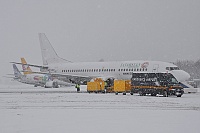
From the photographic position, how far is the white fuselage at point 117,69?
40219 mm

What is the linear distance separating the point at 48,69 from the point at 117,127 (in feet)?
149

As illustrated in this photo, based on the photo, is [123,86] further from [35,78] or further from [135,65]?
[35,78]

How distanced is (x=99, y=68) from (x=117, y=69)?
146 inches

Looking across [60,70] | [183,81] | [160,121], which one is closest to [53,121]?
[160,121]

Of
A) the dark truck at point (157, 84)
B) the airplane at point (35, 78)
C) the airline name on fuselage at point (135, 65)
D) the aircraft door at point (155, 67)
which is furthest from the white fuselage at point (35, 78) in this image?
the dark truck at point (157, 84)

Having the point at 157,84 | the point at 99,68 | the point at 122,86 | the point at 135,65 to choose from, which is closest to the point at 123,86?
the point at 122,86

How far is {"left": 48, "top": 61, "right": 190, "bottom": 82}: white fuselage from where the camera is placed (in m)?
40.2

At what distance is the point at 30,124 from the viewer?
12.0 metres

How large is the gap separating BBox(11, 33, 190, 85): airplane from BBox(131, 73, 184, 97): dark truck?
7255 millimetres

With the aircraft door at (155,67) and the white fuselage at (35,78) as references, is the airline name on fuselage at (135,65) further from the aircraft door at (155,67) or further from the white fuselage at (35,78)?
the white fuselage at (35,78)

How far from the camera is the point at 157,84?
3161 centimetres

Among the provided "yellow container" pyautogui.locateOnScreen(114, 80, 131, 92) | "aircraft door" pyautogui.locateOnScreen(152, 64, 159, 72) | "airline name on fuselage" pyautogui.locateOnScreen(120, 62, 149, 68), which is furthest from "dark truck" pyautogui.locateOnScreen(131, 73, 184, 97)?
"airline name on fuselage" pyautogui.locateOnScreen(120, 62, 149, 68)

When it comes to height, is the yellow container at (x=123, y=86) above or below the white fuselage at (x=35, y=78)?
below

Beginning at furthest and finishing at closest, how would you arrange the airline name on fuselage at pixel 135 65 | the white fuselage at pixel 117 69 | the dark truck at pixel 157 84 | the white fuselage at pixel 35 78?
the white fuselage at pixel 35 78
the airline name on fuselage at pixel 135 65
the white fuselage at pixel 117 69
the dark truck at pixel 157 84
